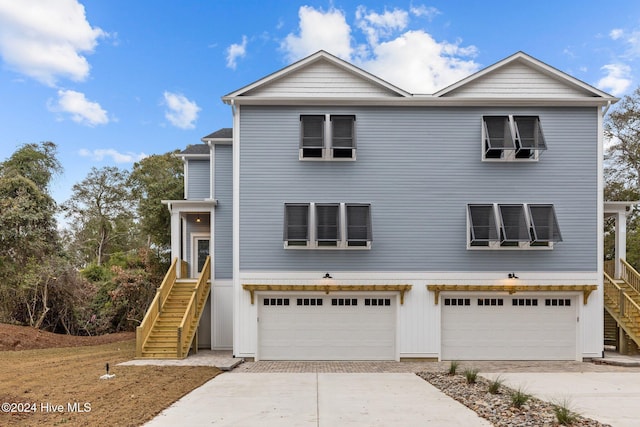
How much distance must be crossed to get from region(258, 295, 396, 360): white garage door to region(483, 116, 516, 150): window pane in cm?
548

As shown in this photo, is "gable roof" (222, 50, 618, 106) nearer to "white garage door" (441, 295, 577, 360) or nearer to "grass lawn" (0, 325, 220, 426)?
"white garage door" (441, 295, 577, 360)

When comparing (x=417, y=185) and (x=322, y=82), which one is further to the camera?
(x=322, y=82)

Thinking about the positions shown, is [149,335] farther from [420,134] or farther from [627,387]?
[627,387]

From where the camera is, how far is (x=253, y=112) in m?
11.9

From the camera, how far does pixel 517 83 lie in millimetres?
12055

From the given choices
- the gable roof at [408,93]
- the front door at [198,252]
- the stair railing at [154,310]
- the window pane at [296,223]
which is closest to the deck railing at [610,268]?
the gable roof at [408,93]

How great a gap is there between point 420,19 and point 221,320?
16.4m

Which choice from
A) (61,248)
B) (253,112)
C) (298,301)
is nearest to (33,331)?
(61,248)

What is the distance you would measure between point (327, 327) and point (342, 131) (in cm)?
581

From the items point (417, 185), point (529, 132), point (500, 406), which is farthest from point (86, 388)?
point (529, 132)

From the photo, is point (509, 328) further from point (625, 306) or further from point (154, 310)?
point (154, 310)

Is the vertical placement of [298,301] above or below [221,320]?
above

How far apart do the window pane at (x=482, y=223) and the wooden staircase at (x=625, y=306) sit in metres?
4.19

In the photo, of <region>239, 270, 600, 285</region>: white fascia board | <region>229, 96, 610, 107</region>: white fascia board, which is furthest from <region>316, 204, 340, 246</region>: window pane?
<region>229, 96, 610, 107</region>: white fascia board
